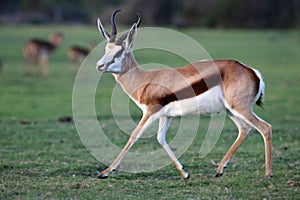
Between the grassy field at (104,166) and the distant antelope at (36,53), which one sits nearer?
the grassy field at (104,166)

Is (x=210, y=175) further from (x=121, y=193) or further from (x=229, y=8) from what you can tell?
(x=229, y=8)

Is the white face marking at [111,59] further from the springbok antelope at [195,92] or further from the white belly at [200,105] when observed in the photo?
the white belly at [200,105]

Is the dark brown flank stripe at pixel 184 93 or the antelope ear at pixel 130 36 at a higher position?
the antelope ear at pixel 130 36

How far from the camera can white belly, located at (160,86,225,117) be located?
7.56m

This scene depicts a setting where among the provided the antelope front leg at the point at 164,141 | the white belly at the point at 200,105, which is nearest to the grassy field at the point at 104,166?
the antelope front leg at the point at 164,141

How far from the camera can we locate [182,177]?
25.4 ft

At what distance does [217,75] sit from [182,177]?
1224 millimetres

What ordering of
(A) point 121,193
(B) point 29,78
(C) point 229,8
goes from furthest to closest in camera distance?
(C) point 229,8, (B) point 29,78, (A) point 121,193

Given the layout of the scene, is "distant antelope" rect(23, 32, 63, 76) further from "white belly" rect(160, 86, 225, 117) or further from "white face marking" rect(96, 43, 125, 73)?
"white belly" rect(160, 86, 225, 117)

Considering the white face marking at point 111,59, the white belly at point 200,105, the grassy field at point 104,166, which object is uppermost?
the white face marking at point 111,59

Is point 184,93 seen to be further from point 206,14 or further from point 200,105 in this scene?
point 206,14

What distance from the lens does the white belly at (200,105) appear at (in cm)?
756

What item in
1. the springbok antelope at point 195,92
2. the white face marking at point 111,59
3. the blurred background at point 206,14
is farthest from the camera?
the blurred background at point 206,14

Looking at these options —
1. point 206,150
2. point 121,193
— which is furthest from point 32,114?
point 121,193
